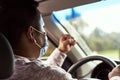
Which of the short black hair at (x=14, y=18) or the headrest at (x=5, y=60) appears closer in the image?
the headrest at (x=5, y=60)

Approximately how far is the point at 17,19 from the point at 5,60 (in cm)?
32

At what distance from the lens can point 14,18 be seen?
2172mm

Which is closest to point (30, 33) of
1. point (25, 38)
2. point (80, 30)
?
point (25, 38)

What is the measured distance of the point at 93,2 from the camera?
294 centimetres

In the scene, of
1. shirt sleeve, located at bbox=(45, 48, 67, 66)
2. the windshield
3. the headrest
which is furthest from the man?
the windshield

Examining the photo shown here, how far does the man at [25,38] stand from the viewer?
2143 millimetres

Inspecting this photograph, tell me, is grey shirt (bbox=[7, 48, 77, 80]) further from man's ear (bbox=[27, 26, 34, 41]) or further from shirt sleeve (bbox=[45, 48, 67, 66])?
shirt sleeve (bbox=[45, 48, 67, 66])

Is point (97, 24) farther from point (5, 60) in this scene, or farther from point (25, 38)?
point (5, 60)

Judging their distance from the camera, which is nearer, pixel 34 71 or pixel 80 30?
pixel 34 71

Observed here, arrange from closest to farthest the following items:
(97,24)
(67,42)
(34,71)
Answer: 1. (34,71)
2. (67,42)
3. (97,24)

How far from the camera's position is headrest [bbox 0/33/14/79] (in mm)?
1936

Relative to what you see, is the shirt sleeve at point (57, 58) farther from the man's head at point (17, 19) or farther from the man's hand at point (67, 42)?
the man's head at point (17, 19)

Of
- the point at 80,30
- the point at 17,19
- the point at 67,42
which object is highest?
the point at 17,19

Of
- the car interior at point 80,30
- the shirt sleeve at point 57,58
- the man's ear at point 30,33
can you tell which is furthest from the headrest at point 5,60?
the car interior at point 80,30
